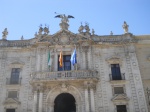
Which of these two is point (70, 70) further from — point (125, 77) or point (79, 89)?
point (125, 77)

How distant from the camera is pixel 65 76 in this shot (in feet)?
62.4

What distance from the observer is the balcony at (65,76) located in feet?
61.5

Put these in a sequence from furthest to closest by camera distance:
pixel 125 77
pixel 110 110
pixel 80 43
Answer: pixel 80 43 → pixel 125 77 → pixel 110 110

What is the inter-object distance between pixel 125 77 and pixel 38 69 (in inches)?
332

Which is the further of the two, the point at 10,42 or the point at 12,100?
the point at 10,42

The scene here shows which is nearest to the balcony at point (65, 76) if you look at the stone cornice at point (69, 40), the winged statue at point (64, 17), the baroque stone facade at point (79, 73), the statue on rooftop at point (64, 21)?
the baroque stone facade at point (79, 73)

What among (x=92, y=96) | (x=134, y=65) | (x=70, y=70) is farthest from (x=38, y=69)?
(x=134, y=65)

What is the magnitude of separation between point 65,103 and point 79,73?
12.1ft

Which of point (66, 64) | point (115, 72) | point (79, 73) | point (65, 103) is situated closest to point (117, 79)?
point (115, 72)

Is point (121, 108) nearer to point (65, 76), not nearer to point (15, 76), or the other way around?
point (65, 76)

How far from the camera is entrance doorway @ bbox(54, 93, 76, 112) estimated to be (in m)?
19.9

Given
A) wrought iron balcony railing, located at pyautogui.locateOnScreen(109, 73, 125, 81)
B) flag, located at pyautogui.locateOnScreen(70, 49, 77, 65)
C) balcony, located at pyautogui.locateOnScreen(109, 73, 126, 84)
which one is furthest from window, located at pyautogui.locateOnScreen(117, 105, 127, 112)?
flag, located at pyautogui.locateOnScreen(70, 49, 77, 65)

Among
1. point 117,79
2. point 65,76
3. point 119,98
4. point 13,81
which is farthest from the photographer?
point 13,81

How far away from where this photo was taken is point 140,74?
64.7 ft
